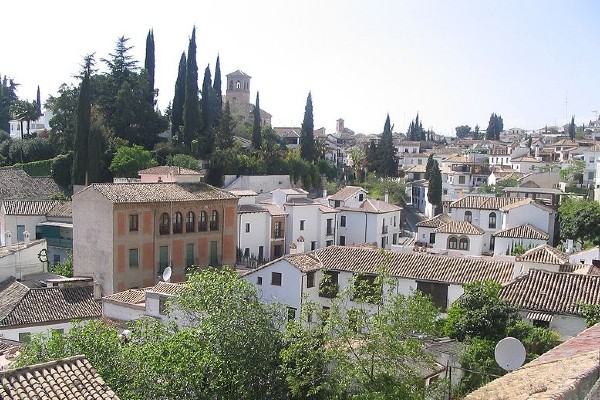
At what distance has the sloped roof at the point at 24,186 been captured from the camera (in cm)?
5094

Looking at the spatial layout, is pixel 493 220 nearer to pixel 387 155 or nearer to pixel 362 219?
pixel 362 219

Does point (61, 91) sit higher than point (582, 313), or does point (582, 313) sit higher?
point (61, 91)

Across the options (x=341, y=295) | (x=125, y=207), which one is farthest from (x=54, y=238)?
(x=341, y=295)

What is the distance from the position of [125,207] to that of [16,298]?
31.4 ft

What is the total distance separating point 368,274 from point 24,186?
36390 mm

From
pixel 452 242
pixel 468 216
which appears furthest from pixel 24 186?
pixel 468 216

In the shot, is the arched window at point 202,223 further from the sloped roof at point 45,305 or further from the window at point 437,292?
the window at point 437,292

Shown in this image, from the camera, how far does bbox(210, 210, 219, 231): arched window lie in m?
40.0

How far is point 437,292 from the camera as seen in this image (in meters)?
25.5

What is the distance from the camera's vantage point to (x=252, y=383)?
15.7 metres

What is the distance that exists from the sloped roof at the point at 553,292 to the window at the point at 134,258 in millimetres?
21295

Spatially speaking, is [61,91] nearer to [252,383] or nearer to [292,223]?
[292,223]

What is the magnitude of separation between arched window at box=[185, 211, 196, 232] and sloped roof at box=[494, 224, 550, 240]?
1911cm

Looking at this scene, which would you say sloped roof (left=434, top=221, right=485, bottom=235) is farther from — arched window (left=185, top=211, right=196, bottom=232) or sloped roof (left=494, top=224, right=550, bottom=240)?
arched window (left=185, top=211, right=196, bottom=232)
